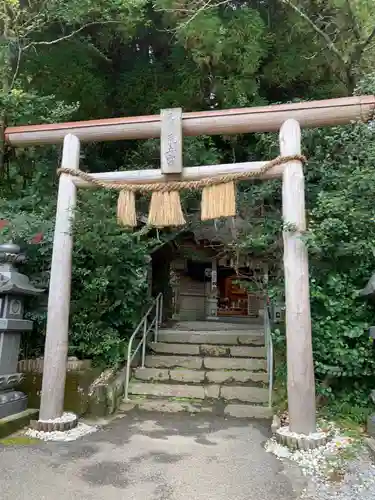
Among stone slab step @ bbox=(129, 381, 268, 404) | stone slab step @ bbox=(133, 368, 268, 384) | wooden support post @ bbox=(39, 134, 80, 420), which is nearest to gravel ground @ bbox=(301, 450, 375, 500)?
stone slab step @ bbox=(129, 381, 268, 404)

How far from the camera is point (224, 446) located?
439 cm

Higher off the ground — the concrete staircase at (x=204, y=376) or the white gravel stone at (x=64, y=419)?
the concrete staircase at (x=204, y=376)

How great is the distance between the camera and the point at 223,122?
17.1 ft

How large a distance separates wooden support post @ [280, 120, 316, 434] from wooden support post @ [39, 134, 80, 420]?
2.64 metres

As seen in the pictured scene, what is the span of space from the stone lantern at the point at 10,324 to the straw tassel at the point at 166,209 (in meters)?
1.77

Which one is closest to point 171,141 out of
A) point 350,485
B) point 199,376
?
point 199,376

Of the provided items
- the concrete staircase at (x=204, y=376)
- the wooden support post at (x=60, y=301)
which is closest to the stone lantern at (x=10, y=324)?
the wooden support post at (x=60, y=301)

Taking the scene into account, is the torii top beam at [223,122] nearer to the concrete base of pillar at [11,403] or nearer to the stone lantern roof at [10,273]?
the stone lantern roof at [10,273]

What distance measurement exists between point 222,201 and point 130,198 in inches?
46.2

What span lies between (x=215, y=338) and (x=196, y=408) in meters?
1.94

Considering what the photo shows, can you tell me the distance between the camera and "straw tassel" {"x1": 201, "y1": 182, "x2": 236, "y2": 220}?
500cm

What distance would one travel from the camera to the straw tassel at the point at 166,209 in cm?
514

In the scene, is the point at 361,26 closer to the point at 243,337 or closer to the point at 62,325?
the point at 243,337

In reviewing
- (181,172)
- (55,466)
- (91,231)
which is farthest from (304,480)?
(91,231)
